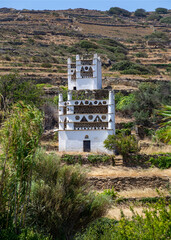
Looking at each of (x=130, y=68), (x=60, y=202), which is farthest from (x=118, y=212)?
(x=130, y=68)

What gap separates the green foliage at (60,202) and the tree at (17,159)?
0.62 metres

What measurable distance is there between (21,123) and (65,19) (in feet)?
298

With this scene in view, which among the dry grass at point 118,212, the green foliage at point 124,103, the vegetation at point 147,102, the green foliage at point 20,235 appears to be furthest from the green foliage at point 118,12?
the green foliage at point 20,235

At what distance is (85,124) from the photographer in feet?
68.8

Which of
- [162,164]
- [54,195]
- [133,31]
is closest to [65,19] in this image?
[133,31]

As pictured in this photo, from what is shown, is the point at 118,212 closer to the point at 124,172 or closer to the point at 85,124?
the point at 124,172

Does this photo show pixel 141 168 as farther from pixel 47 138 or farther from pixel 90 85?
pixel 90 85

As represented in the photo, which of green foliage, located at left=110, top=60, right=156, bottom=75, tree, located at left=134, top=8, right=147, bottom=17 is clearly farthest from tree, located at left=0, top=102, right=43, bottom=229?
tree, located at left=134, top=8, right=147, bottom=17

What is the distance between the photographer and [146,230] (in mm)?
6977

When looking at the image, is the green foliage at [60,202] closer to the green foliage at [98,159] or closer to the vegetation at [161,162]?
the green foliage at [98,159]

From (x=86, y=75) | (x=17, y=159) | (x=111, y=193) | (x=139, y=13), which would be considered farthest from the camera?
(x=139, y=13)

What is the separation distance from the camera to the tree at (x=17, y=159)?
868 cm

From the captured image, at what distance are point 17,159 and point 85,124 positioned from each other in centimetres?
1252

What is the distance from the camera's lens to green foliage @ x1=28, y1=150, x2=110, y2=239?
387 inches
